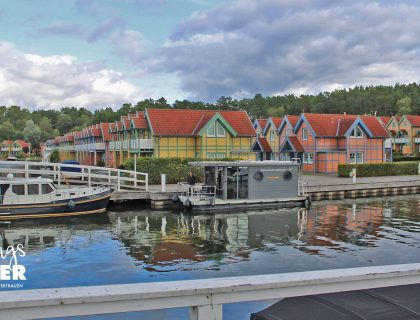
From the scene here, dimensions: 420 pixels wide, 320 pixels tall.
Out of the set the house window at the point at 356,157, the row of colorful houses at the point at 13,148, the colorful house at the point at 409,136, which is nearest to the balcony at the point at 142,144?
the house window at the point at 356,157

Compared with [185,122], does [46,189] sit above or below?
below

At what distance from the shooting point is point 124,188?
34.6m

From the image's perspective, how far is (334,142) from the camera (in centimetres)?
5075

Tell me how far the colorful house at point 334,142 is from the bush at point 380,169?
5.11m

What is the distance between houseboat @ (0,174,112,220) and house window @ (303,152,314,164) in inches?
1196

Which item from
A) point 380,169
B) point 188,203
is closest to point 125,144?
point 188,203

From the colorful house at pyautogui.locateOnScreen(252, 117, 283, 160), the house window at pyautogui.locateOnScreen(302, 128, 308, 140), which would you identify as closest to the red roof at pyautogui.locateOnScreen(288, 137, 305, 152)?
the house window at pyautogui.locateOnScreen(302, 128, 308, 140)

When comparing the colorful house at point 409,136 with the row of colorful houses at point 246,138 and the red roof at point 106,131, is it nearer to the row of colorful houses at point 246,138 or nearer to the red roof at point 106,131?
the row of colorful houses at point 246,138

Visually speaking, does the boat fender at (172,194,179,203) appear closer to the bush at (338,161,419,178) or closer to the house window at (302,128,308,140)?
the bush at (338,161,419,178)

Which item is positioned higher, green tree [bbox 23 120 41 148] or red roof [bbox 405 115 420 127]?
green tree [bbox 23 120 41 148]

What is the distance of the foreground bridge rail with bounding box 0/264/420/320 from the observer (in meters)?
2.67

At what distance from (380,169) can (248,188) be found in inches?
832

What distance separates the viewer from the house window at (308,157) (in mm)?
50888

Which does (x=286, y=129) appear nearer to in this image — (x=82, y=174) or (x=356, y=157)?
(x=356, y=157)
